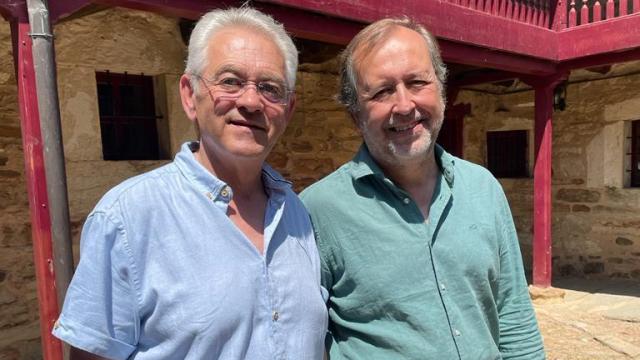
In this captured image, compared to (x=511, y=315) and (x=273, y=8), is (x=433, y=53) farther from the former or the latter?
(x=273, y=8)

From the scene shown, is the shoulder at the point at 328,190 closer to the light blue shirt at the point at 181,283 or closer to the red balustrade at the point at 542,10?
the light blue shirt at the point at 181,283

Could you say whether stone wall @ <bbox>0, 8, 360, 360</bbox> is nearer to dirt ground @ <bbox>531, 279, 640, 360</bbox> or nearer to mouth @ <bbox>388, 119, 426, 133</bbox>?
mouth @ <bbox>388, 119, 426, 133</bbox>

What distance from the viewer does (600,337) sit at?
181 inches

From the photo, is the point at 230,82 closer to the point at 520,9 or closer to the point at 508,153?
the point at 520,9

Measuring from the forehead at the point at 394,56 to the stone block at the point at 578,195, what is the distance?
641cm

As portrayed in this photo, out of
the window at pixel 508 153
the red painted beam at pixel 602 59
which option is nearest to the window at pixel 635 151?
the window at pixel 508 153

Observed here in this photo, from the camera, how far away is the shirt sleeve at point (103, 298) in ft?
3.33

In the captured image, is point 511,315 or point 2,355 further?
point 2,355

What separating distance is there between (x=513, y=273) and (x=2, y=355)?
3681 mm

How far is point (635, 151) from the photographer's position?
6492 millimetres

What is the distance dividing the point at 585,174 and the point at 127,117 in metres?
6.17

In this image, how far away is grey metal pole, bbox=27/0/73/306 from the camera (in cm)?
221

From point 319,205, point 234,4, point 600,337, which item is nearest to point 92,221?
point 319,205

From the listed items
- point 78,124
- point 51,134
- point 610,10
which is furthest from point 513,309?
point 610,10
